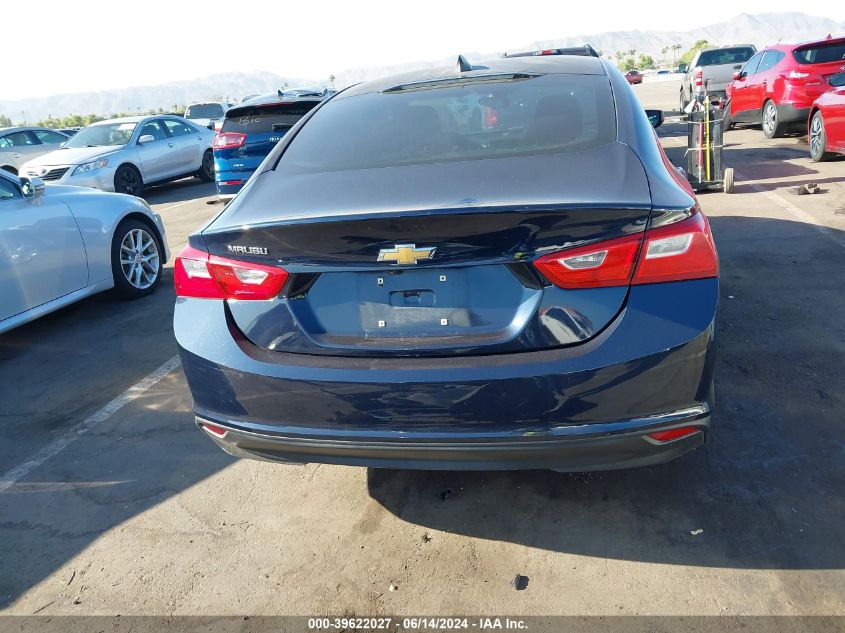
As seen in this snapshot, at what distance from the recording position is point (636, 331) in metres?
2.13

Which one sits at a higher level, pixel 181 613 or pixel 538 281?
pixel 538 281

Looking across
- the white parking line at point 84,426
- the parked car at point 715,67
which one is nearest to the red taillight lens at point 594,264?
the white parking line at point 84,426

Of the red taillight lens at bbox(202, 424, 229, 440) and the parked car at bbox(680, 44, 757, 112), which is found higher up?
the red taillight lens at bbox(202, 424, 229, 440)

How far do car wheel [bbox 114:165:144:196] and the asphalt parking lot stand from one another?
384 inches

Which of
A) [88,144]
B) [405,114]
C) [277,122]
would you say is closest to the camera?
[405,114]

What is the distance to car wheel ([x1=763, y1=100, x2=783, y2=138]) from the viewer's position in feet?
38.8

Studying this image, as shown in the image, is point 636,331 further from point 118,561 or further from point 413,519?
point 118,561

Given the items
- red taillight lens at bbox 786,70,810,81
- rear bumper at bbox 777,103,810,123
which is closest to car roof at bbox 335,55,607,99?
red taillight lens at bbox 786,70,810,81

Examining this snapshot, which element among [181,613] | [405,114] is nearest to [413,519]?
[181,613]

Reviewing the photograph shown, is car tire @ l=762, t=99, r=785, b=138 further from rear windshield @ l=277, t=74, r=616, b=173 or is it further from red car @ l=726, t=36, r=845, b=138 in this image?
rear windshield @ l=277, t=74, r=616, b=173

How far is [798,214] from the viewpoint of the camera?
7.15 meters

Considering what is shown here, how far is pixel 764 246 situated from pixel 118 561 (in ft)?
18.6

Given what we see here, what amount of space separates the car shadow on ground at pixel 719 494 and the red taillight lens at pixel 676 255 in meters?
1.02

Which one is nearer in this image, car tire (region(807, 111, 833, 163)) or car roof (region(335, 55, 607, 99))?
car roof (region(335, 55, 607, 99))
